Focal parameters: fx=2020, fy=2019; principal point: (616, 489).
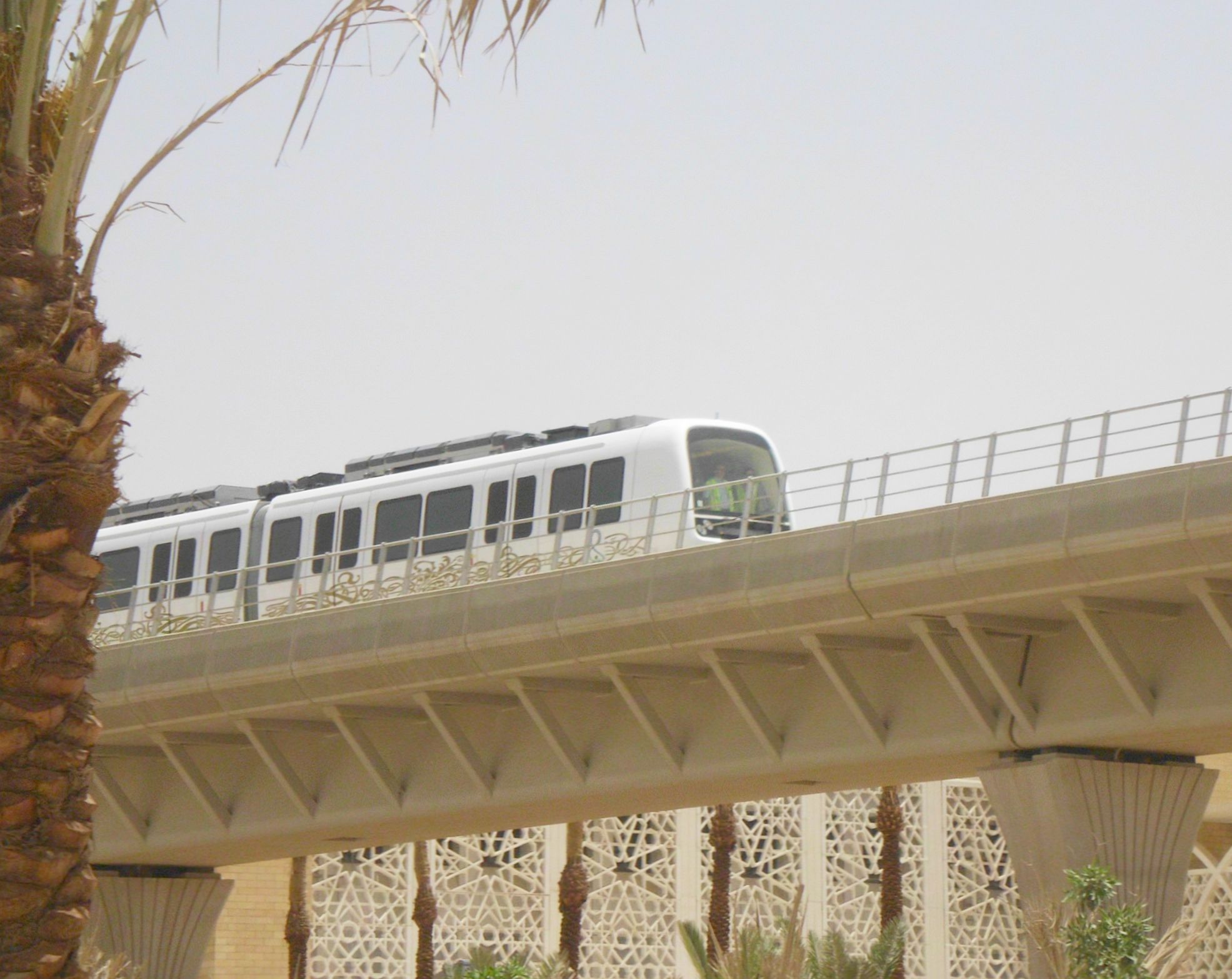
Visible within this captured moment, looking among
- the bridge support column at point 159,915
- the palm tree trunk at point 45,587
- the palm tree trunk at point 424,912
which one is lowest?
the palm tree trunk at point 45,587

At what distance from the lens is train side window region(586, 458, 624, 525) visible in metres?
28.0

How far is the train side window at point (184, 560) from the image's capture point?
110 feet

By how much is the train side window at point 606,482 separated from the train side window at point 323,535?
5.40m

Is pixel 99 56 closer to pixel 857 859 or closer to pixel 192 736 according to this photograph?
pixel 192 736

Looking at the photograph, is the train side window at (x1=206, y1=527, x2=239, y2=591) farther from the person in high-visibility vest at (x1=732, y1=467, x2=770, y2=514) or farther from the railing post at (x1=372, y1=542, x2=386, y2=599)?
the person in high-visibility vest at (x1=732, y1=467, x2=770, y2=514)

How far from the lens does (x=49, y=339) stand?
7012mm

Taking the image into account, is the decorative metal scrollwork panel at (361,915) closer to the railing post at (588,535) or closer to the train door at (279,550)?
the train door at (279,550)

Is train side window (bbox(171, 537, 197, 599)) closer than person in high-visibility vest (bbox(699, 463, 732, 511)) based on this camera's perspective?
No

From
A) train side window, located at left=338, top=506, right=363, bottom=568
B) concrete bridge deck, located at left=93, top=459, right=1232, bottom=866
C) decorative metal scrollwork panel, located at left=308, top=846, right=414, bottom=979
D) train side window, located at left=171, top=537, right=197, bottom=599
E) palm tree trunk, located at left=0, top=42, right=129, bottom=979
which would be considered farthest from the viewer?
decorative metal scrollwork panel, located at left=308, top=846, right=414, bottom=979

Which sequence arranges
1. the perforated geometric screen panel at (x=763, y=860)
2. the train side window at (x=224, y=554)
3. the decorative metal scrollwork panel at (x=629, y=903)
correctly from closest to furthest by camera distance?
the train side window at (x=224, y=554), the decorative metal scrollwork panel at (x=629, y=903), the perforated geometric screen panel at (x=763, y=860)

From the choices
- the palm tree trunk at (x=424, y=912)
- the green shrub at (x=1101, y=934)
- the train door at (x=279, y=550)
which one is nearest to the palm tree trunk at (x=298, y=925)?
the palm tree trunk at (x=424, y=912)

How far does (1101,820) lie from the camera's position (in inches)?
880

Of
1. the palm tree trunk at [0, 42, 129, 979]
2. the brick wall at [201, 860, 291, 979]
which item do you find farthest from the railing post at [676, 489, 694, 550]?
the brick wall at [201, 860, 291, 979]

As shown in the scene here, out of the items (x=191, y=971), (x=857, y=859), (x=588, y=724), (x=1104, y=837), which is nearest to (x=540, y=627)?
(x=588, y=724)
